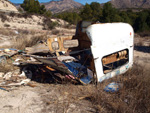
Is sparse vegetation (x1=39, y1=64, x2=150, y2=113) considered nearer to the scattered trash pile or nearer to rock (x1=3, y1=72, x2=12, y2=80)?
the scattered trash pile

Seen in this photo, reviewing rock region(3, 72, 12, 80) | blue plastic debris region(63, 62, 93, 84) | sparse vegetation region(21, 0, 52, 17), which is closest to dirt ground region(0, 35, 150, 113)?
blue plastic debris region(63, 62, 93, 84)

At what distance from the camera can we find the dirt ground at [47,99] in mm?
2678

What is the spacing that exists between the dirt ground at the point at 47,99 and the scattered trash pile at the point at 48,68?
27 centimetres

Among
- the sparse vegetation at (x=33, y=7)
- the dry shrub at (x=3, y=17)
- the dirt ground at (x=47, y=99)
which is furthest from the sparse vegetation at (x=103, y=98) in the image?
the sparse vegetation at (x=33, y=7)

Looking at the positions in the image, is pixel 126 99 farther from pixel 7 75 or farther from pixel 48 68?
pixel 7 75

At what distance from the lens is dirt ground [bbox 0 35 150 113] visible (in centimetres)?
268

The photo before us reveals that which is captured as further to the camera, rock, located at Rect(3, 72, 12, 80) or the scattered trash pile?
rock, located at Rect(3, 72, 12, 80)

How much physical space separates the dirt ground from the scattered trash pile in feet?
0.87

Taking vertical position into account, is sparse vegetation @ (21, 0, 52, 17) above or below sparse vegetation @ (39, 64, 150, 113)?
above

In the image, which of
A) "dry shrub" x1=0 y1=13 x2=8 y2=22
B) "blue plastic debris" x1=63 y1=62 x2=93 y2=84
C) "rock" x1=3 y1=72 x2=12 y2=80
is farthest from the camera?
"dry shrub" x1=0 y1=13 x2=8 y2=22

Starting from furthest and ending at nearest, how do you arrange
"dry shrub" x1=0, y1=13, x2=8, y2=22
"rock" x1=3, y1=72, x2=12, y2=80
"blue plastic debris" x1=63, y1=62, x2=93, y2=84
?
"dry shrub" x1=0, y1=13, x2=8, y2=22, "rock" x1=3, y1=72, x2=12, y2=80, "blue plastic debris" x1=63, y1=62, x2=93, y2=84

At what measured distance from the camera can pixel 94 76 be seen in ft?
10.7

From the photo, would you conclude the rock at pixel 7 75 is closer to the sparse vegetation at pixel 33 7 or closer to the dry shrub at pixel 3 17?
the dry shrub at pixel 3 17

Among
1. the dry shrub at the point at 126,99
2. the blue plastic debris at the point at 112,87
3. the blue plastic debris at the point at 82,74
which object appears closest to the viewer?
the dry shrub at the point at 126,99
